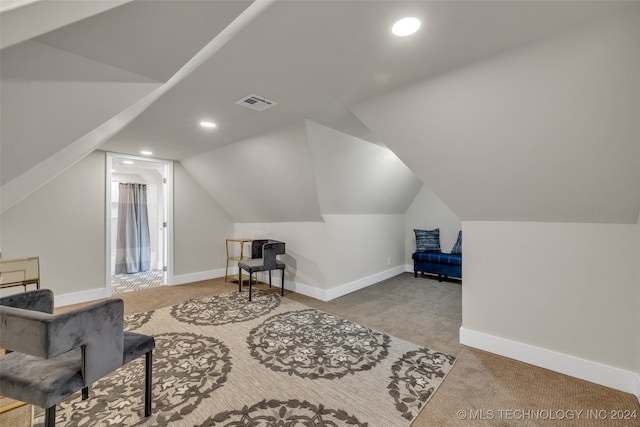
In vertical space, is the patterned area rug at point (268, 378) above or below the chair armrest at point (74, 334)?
below

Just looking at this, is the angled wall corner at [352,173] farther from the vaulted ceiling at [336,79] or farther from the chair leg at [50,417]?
the chair leg at [50,417]

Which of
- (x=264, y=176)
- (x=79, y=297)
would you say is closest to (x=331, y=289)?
(x=264, y=176)

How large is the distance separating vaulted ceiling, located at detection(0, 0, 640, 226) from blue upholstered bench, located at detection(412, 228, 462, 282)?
2.47 meters

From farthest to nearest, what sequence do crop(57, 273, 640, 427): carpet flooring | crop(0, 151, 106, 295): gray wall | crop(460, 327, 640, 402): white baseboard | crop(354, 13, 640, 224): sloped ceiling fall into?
crop(0, 151, 106, 295): gray wall
crop(460, 327, 640, 402): white baseboard
crop(57, 273, 640, 427): carpet flooring
crop(354, 13, 640, 224): sloped ceiling

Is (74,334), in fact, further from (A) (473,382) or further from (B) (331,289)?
(B) (331,289)

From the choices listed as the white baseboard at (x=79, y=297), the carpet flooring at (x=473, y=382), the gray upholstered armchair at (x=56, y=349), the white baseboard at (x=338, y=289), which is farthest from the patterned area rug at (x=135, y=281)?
the gray upholstered armchair at (x=56, y=349)

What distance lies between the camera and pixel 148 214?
6.33 metres

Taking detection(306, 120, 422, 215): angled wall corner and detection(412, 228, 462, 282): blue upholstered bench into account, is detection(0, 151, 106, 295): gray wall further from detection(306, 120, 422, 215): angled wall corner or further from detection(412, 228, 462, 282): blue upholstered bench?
detection(412, 228, 462, 282): blue upholstered bench

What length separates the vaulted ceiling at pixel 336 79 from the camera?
46.8 inches

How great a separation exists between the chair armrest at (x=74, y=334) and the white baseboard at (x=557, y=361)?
9.52 ft

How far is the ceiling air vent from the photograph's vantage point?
7.86 feet

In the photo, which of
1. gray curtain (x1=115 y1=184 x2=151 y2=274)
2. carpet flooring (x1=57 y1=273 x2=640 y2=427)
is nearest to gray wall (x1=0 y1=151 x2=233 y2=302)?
carpet flooring (x1=57 y1=273 x2=640 y2=427)

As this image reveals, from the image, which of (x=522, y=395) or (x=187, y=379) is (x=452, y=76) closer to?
(x=522, y=395)

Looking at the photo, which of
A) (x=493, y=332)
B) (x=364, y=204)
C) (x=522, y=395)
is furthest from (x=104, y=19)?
(x=364, y=204)
